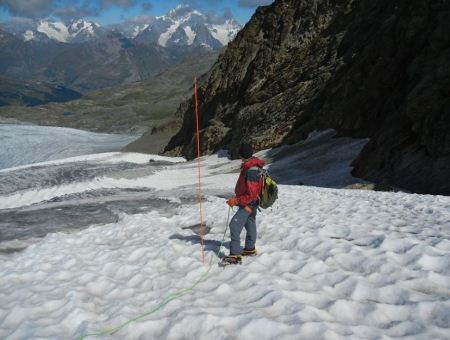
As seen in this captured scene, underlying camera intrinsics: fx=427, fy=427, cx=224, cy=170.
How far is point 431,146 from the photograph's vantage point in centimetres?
2203

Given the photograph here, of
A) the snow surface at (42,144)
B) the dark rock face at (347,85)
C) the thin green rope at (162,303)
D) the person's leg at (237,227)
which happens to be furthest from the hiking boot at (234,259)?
the snow surface at (42,144)

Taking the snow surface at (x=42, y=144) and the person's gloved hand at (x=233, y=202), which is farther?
the snow surface at (x=42, y=144)

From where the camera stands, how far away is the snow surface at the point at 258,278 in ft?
21.9

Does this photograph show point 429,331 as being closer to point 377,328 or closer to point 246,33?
point 377,328

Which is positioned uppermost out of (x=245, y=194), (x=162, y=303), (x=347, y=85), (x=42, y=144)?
(x=347, y=85)

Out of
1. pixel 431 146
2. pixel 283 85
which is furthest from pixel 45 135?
pixel 431 146

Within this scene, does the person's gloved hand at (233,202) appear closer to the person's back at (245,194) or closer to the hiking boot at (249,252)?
the person's back at (245,194)

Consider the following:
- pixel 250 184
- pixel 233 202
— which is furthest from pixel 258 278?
pixel 250 184

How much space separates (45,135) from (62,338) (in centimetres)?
11675

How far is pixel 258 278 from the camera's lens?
28.4 feet

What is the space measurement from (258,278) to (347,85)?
117 ft

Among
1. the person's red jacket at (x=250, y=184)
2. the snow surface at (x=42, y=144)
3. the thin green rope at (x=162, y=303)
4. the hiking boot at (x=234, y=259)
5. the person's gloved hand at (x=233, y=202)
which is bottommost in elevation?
the thin green rope at (x=162, y=303)

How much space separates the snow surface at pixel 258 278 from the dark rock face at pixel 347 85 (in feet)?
27.5

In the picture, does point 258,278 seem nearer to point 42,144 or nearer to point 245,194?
point 245,194
